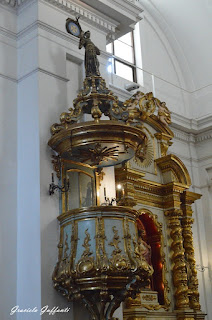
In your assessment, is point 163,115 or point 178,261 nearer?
point 178,261

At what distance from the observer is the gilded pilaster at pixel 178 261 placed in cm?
895

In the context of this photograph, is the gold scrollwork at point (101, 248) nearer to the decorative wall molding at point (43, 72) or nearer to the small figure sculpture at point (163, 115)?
the decorative wall molding at point (43, 72)

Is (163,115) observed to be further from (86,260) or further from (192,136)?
(86,260)

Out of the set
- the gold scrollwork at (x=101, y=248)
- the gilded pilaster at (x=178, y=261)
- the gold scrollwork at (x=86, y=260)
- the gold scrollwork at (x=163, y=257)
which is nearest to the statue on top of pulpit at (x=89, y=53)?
the gold scrollwork at (x=101, y=248)

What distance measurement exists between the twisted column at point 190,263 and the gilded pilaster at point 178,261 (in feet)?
0.91

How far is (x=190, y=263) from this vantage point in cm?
955

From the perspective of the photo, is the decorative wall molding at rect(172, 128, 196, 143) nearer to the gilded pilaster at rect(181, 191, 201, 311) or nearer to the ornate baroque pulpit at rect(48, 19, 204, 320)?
the gilded pilaster at rect(181, 191, 201, 311)

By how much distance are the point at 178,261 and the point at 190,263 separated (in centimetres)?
50

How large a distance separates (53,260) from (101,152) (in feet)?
4.53

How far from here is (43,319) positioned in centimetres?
536

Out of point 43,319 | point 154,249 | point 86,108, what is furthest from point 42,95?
point 154,249

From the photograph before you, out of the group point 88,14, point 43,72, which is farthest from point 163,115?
point 43,72

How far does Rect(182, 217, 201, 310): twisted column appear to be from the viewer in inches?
365

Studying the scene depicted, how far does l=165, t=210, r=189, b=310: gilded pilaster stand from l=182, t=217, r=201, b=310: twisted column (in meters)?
0.28
